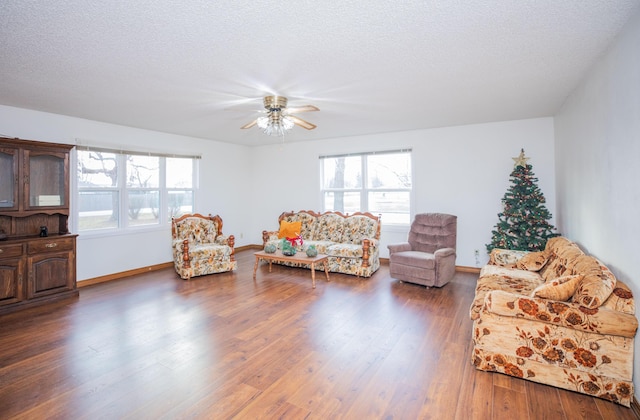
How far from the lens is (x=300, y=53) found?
2561 millimetres

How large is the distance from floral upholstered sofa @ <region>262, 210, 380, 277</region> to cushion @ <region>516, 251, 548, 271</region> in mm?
2103

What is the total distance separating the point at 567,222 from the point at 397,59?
124 inches

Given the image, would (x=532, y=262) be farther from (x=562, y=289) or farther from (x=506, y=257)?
(x=562, y=289)

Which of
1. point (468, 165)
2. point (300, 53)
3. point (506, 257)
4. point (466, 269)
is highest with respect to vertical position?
point (300, 53)

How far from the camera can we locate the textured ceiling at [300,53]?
1992 mm

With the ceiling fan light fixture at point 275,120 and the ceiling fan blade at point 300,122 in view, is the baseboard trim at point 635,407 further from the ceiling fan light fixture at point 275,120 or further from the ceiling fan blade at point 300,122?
the ceiling fan light fixture at point 275,120

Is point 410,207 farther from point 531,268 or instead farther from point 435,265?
point 531,268

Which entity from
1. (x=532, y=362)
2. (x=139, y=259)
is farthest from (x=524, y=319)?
(x=139, y=259)

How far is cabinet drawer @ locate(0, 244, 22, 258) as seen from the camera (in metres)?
3.59

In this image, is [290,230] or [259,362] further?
[290,230]

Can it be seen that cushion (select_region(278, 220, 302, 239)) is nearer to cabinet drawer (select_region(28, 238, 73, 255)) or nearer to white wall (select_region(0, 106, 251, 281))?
white wall (select_region(0, 106, 251, 281))

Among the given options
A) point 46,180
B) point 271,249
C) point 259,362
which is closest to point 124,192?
point 46,180

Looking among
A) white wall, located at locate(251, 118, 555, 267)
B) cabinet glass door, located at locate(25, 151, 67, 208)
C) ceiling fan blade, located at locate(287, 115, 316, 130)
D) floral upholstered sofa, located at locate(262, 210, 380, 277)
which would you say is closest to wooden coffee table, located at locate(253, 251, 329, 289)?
floral upholstered sofa, located at locate(262, 210, 380, 277)

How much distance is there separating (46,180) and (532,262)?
6221 mm
